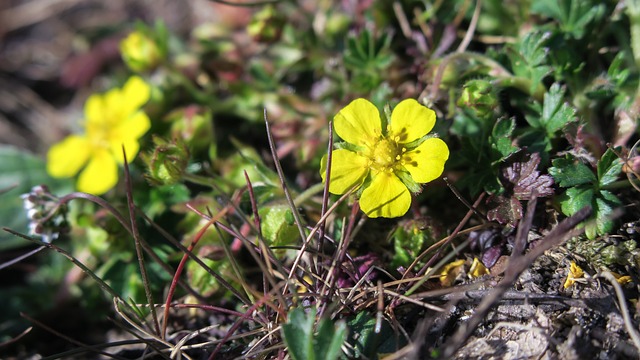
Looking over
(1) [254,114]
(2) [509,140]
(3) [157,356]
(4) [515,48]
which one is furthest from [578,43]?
(3) [157,356]

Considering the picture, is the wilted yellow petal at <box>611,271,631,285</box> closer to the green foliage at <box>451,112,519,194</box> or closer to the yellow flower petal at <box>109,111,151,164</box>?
the green foliage at <box>451,112,519,194</box>

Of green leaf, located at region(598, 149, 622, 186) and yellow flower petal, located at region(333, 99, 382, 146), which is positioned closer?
green leaf, located at region(598, 149, 622, 186)

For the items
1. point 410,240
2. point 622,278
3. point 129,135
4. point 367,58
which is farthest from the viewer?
point 129,135

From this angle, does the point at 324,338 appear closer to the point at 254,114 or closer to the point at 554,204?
the point at 554,204

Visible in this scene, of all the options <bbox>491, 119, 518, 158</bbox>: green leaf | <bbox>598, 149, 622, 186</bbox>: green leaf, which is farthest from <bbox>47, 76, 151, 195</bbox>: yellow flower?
<bbox>598, 149, 622, 186</bbox>: green leaf

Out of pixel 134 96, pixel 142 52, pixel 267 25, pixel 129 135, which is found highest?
pixel 267 25

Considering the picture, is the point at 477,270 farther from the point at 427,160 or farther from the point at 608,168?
the point at 608,168

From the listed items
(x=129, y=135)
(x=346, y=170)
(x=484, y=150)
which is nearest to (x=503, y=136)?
(x=484, y=150)
